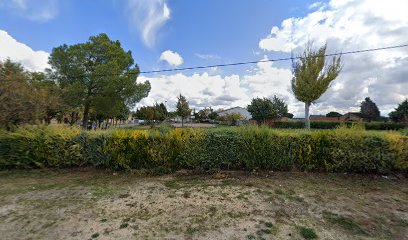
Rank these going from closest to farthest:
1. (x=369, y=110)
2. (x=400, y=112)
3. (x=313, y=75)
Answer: (x=313, y=75)
(x=400, y=112)
(x=369, y=110)

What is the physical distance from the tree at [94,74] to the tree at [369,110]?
2315 inches

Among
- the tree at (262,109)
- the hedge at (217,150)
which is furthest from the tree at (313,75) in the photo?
the tree at (262,109)

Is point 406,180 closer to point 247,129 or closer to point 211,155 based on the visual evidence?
point 247,129

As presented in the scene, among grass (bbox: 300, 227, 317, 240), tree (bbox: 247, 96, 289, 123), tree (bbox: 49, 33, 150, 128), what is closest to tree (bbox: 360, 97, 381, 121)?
tree (bbox: 247, 96, 289, 123)

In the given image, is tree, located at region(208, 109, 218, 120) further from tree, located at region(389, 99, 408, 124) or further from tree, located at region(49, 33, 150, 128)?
tree, located at region(49, 33, 150, 128)

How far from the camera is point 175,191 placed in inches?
177

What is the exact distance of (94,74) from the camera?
66.6 ft

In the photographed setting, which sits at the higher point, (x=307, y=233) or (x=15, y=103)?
(x=15, y=103)

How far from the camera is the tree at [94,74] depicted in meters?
20.9

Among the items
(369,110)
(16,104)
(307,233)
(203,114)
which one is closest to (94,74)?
(16,104)

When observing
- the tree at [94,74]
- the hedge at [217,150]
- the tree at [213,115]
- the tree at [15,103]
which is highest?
the tree at [94,74]

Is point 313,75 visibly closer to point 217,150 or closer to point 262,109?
point 217,150

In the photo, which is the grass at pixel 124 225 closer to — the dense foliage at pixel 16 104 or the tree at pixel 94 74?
the dense foliage at pixel 16 104

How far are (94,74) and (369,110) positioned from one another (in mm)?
64006
